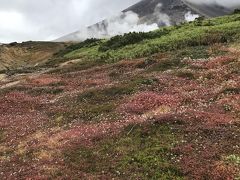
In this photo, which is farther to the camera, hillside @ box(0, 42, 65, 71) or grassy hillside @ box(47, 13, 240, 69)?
hillside @ box(0, 42, 65, 71)

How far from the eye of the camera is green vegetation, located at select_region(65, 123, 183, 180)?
21.4 metres

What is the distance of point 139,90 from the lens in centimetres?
3622

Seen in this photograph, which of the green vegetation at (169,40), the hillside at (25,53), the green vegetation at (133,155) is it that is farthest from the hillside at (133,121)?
the hillside at (25,53)

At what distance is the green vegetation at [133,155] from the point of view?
70.3ft

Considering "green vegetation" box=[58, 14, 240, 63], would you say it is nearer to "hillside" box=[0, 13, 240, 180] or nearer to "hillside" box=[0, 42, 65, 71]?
"hillside" box=[0, 13, 240, 180]

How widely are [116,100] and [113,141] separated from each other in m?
9.34

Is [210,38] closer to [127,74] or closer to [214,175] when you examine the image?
[127,74]

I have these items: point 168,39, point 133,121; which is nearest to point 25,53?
point 168,39

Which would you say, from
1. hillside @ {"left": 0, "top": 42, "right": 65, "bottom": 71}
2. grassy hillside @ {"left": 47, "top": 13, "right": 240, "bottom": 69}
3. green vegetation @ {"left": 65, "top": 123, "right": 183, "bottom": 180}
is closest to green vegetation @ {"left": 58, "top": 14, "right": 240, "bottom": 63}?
grassy hillside @ {"left": 47, "top": 13, "right": 240, "bottom": 69}

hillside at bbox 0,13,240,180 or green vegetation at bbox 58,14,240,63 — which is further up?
green vegetation at bbox 58,14,240,63

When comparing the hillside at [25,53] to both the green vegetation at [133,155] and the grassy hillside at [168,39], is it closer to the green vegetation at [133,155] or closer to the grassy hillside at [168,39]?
the grassy hillside at [168,39]

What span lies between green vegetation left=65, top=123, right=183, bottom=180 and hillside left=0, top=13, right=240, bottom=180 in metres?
0.05

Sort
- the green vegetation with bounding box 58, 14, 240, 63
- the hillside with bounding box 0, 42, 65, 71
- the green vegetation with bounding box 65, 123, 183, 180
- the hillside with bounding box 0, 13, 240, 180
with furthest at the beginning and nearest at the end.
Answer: the hillside with bounding box 0, 42, 65, 71 → the green vegetation with bounding box 58, 14, 240, 63 → the hillside with bounding box 0, 13, 240, 180 → the green vegetation with bounding box 65, 123, 183, 180

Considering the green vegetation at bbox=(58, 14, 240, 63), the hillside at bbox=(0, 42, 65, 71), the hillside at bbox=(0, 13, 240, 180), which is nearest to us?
the hillside at bbox=(0, 13, 240, 180)
